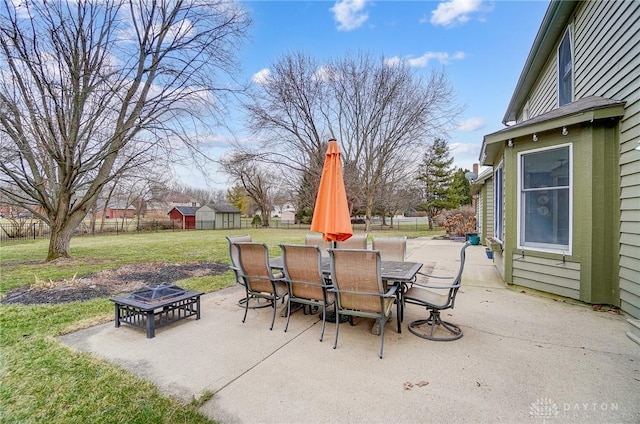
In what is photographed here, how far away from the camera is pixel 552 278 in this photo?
4.83 metres

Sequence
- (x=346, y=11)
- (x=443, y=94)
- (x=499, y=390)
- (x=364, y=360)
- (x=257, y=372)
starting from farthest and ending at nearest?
(x=443, y=94) < (x=346, y=11) < (x=364, y=360) < (x=257, y=372) < (x=499, y=390)

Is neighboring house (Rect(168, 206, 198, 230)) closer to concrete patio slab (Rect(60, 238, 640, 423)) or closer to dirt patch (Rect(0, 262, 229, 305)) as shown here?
dirt patch (Rect(0, 262, 229, 305))

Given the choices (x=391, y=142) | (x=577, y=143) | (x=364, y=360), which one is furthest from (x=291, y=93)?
(x=364, y=360)

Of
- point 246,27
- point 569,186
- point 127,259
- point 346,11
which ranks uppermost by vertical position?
point 346,11

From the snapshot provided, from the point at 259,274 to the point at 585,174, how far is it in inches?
190

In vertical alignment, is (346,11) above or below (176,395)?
above

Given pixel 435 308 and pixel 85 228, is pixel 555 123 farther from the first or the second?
pixel 85 228

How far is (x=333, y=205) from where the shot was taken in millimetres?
4172

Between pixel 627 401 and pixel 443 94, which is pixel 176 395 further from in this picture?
pixel 443 94

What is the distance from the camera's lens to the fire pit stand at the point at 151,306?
11.3 feet

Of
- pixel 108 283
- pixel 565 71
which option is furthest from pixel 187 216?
pixel 565 71

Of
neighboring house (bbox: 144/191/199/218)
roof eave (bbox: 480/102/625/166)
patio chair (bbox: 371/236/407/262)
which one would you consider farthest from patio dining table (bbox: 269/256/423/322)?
neighboring house (bbox: 144/191/199/218)

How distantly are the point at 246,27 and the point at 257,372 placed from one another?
862 centimetres

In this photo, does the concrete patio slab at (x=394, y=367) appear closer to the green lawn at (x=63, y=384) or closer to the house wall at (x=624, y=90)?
the green lawn at (x=63, y=384)
